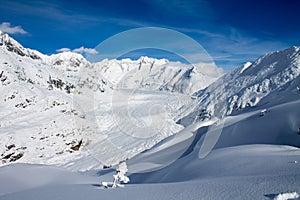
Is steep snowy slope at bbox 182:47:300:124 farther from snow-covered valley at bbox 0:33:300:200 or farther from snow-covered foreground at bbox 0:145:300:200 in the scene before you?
snow-covered foreground at bbox 0:145:300:200

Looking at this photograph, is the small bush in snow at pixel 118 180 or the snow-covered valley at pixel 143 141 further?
the small bush in snow at pixel 118 180

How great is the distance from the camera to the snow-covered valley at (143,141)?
15.8 feet

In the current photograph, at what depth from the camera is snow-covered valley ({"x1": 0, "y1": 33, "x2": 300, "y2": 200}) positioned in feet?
15.8

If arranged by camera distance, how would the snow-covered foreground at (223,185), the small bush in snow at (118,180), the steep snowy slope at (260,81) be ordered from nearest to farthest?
1. the snow-covered foreground at (223,185)
2. the small bush in snow at (118,180)
3. the steep snowy slope at (260,81)

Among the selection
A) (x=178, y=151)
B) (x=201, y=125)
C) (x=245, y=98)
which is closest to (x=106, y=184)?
(x=178, y=151)

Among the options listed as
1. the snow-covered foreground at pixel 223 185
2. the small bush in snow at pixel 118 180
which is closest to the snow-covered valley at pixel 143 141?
the snow-covered foreground at pixel 223 185

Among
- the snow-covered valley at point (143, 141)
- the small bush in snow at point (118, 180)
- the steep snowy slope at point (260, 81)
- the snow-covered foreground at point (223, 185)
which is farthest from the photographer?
the steep snowy slope at point (260, 81)

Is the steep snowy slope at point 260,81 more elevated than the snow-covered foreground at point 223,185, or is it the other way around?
the steep snowy slope at point 260,81

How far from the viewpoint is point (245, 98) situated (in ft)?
196

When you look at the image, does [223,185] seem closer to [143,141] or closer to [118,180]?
[118,180]

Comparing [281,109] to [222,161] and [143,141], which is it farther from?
[143,141]

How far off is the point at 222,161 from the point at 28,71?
164 feet

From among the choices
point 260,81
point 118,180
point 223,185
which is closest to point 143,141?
point 118,180

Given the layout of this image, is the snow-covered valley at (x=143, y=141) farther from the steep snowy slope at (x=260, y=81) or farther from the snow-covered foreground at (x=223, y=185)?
the steep snowy slope at (x=260, y=81)
